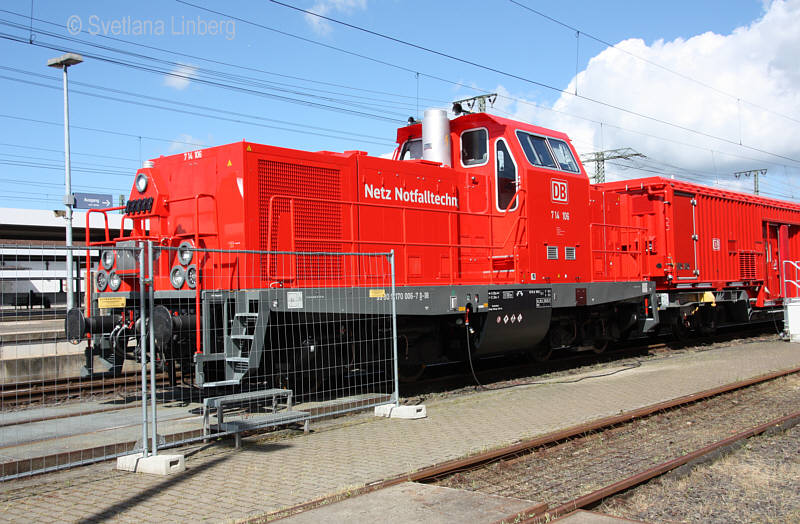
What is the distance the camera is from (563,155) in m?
12.1

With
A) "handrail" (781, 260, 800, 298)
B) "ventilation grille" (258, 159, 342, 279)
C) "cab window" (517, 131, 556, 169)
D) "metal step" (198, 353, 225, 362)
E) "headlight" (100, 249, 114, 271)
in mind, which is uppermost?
"cab window" (517, 131, 556, 169)

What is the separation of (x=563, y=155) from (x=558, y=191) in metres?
0.93

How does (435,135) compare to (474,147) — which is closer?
(435,135)

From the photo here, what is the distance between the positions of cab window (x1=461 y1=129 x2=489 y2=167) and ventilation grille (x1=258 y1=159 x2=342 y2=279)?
2.86m

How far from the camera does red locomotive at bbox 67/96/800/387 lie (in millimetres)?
7984

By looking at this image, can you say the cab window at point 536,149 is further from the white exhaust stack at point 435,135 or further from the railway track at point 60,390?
the railway track at point 60,390

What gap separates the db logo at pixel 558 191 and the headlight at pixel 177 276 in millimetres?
6163

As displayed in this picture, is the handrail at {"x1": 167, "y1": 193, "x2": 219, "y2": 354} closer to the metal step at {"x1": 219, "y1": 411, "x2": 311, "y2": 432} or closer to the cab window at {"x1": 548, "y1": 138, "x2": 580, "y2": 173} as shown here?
the metal step at {"x1": 219, "y1": 411, "x2": 311, "y2": 432}

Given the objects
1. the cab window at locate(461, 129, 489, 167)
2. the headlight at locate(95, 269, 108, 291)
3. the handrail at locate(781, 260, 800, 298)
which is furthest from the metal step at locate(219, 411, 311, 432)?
the handrail at locate(781, 260, 800, 298)

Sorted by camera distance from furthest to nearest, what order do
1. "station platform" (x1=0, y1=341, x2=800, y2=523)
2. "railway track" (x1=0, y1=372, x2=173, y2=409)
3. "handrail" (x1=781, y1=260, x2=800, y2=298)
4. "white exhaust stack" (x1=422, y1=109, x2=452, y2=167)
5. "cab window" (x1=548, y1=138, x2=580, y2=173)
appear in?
"handrail" (x1=781, y1=260, x2=800, y2=298) → "cab window" (x1=548, y1=138, x2=580, y2=173) → "white exhaust stack" (x1=422, y1=109, x2=452, y2=167) → "railway track" (x1=0, y1=372, x2=173, y2=409) → "station platform" (x1=0, y1=341, x2=800, y2=523)

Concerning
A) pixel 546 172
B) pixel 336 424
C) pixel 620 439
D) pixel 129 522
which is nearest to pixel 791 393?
pixel 620 439

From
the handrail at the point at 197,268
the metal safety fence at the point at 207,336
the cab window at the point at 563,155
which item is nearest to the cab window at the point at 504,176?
the cab window at the point at 563,155

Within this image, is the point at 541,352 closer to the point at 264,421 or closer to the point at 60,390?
the point at 264,421

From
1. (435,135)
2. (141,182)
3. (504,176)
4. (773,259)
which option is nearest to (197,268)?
(141,182)
